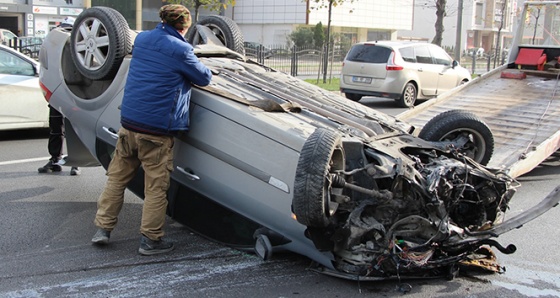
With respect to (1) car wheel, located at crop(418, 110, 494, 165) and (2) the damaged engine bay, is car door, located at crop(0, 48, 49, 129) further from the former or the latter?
(2) the damaged engine bay

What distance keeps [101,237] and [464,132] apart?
10.5 feet

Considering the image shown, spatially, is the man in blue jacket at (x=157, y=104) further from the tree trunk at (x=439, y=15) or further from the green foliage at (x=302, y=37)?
the green foliage at (x=302, y=37)

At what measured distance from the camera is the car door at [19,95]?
29.4 feet

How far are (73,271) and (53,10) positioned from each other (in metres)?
47.3

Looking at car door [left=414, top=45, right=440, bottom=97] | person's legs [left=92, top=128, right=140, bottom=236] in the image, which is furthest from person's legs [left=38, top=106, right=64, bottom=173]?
car door [left=414, top=45, right=440, bottom=97]

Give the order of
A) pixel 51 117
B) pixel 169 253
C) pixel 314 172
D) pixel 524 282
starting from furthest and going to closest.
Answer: pixel 51 117 → pixel 169 253 → pixel 524 282 → pixel 314 172

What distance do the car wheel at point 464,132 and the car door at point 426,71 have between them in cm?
1105

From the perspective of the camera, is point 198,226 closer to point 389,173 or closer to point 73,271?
point 73,271

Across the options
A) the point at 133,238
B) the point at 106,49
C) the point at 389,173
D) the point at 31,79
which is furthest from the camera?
the point at 31,79

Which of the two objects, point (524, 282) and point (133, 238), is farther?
point (133, 238)

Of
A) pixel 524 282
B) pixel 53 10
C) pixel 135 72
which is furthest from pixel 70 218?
pixel 53 10

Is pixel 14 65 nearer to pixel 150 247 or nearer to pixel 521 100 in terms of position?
pixel 150 247

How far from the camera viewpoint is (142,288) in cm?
405

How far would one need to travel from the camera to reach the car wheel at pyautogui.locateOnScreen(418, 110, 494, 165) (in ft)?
16.6
